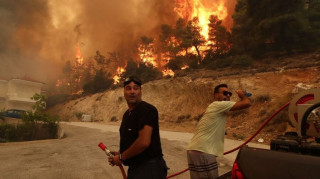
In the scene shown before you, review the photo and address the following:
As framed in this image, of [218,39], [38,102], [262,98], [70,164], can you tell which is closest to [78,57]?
[218,39]

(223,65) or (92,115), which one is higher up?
(223,65)

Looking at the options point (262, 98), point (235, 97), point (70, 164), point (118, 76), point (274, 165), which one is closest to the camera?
point (274, 165)

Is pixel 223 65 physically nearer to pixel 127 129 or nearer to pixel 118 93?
pixel 118 93

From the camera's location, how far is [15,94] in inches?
1278

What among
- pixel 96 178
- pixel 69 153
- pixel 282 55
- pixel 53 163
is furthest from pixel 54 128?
pixel 282 55

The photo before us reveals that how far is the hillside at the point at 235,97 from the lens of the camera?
17.1 m

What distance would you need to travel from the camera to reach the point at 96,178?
235 inches

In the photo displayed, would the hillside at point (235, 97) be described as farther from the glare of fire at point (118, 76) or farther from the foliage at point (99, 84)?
the glare of fire at point (118, 76)

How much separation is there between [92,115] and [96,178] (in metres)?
36.4

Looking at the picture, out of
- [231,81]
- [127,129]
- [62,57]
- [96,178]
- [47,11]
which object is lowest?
[96,178]

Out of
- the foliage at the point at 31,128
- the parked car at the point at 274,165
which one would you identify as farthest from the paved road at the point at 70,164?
the foliage at the point at 31,128

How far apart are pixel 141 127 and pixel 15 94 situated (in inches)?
1404

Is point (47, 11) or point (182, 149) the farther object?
point (47, 11)

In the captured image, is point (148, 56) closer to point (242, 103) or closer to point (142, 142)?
point (242, 103)
